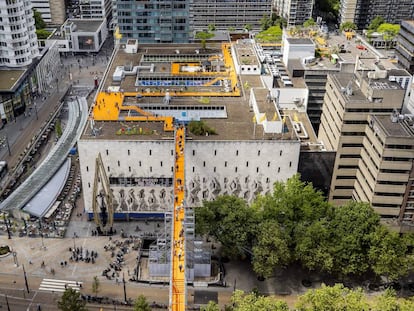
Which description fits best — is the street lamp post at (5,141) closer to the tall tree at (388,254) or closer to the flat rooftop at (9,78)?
the flat rooftop at (9,78)

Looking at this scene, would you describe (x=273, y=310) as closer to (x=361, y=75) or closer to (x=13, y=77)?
(x=361, y=75)

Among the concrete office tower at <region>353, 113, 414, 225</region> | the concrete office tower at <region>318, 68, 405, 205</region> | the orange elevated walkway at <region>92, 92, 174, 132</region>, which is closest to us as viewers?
the concrete office tower at <region>353, 113, 414, 225</region>

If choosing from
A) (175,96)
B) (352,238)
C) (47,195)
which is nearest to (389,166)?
(352,238)

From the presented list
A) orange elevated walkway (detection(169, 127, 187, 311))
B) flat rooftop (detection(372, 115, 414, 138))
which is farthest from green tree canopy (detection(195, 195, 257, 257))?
flat rooftop (detection(372, 115, 414, 138))

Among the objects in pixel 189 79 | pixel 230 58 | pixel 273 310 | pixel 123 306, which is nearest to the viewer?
pixel 273 310

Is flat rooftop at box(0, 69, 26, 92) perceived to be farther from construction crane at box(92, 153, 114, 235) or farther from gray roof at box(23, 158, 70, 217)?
construction crane at box(92, 153, 114, 235)

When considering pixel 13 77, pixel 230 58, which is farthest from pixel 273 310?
pixel 13 77
